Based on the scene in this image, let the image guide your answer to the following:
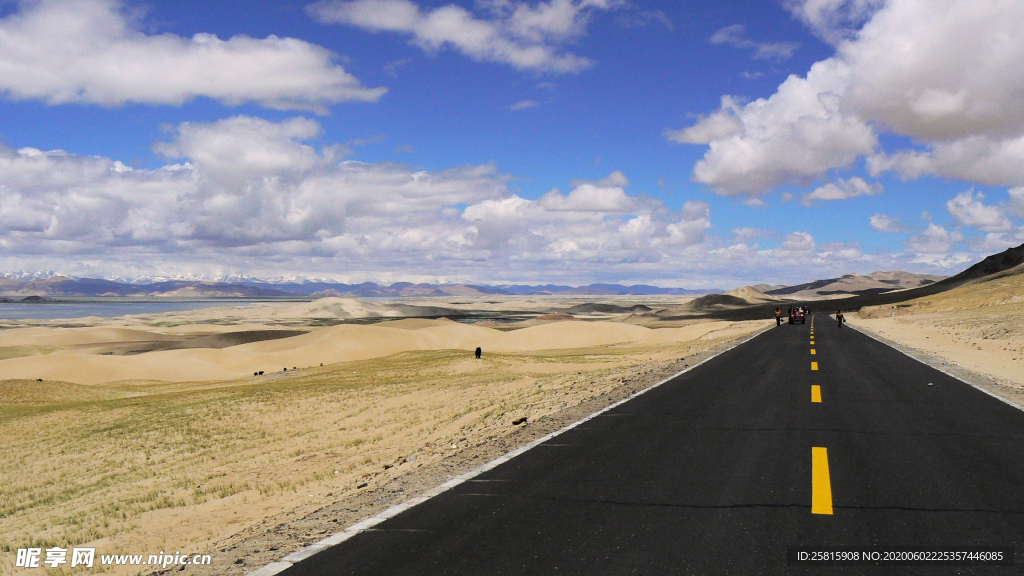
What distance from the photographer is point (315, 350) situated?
234 ft

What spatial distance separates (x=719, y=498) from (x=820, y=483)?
141cm

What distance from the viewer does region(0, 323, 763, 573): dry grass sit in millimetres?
11125

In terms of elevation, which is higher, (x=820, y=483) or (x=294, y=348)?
(x=820, y=483)

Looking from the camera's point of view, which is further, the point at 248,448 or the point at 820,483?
the point at 248,448

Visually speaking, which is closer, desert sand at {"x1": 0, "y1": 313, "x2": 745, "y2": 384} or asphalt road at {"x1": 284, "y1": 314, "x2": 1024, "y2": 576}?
asphalt road at {"x1": 284, "y1": 314, "x2": 1024, "y2": 576}

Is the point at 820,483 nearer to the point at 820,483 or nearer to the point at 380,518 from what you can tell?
the point at 820,483

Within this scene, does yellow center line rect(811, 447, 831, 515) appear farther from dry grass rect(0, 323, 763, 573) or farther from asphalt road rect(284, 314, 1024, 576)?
dry grass rect(0, 323, 763, 573)

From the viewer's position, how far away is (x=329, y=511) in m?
7.61

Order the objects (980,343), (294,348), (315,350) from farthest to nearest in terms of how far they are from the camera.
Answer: (294,348)
(315,350)
(980,343)

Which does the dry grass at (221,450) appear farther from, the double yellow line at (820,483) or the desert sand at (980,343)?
the desert sand at (980,343)

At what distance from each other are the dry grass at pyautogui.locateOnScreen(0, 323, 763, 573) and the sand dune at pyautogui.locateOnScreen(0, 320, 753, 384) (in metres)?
25.7

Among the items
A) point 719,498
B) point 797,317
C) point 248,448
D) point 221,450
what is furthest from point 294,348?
point 719,498

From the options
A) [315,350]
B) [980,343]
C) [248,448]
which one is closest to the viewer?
[248,448]

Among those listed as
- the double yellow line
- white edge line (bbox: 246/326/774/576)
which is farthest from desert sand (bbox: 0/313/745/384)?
the double yellow line
